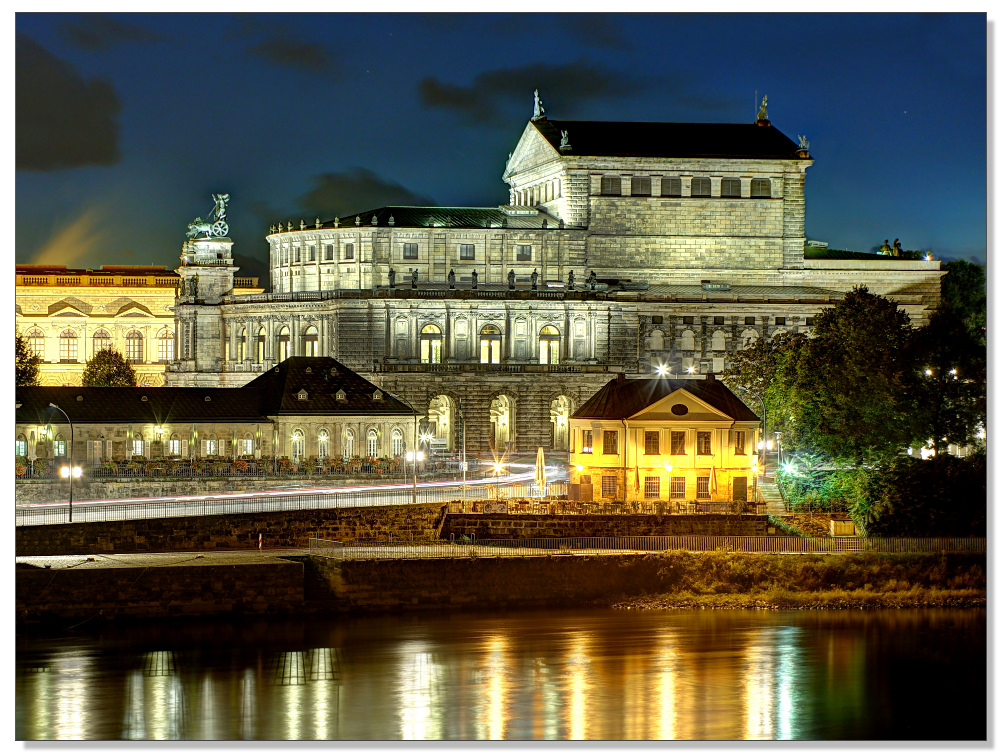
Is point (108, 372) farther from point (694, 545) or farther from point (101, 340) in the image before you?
point (694, 545)

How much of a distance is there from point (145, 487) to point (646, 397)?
2421cm

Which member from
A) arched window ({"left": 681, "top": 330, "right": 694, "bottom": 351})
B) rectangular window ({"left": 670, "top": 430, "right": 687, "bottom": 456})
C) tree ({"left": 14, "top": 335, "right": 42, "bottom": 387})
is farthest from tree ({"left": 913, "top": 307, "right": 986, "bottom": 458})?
tree ({"left": 14, "top": 335, "right": 42, "bottom": 387})

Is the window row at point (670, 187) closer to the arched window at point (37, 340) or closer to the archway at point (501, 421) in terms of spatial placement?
the archway at point (501, 421)

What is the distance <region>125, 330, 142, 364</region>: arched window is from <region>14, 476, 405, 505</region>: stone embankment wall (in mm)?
74307

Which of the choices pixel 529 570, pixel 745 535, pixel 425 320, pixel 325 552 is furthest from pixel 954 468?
pixel 425 320

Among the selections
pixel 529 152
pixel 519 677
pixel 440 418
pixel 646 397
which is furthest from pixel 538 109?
pixel 519 677

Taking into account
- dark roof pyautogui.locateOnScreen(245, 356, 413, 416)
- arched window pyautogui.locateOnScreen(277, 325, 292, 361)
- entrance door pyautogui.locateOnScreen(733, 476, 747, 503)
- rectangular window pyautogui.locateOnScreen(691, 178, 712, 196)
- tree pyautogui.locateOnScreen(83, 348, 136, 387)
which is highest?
rectangular window pyautogui.locateOnScreen(691, 178, 712, 196)

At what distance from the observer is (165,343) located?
511 ft

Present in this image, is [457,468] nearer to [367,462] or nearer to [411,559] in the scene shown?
[367,462]

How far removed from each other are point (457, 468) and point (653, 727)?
50298 millimetres

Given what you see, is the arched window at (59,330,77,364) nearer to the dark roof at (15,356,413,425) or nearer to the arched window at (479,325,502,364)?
the arched window at (479,325,502,364)

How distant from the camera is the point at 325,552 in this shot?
65125 millimetres

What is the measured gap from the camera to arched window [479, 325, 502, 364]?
118 metres

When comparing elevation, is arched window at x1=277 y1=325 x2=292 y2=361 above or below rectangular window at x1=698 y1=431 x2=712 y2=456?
above
